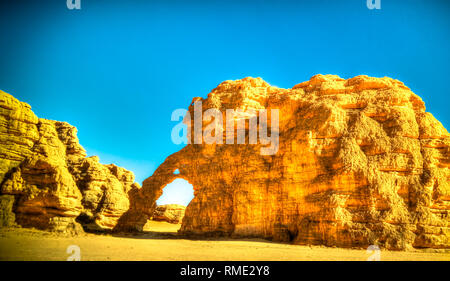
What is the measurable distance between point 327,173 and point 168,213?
35201mm

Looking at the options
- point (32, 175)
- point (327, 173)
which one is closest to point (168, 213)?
point (32, 175)

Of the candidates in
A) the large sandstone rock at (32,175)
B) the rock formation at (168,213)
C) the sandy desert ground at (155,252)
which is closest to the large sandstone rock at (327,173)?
the sandy desert ground at (155,252)

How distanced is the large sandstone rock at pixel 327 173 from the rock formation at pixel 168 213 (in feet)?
75.4

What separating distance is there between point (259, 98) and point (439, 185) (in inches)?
589

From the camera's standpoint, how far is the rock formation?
168 ft

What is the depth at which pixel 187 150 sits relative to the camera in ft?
95.2

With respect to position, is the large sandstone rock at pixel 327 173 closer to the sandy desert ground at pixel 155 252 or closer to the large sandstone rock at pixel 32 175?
the sandy desert ground at pixel 155 252

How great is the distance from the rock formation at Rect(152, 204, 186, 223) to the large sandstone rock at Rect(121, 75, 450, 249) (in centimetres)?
2299

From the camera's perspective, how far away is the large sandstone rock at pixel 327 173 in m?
19.4

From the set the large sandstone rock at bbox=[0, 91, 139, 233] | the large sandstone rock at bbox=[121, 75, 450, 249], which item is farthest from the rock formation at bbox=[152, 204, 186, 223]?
the large sandstone rock at bbox=[0, 91, 139, 233]

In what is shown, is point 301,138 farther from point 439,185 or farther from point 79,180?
point 79,180

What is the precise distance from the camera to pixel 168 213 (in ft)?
169

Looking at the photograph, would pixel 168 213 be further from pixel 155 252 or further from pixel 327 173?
pixel 155 252
